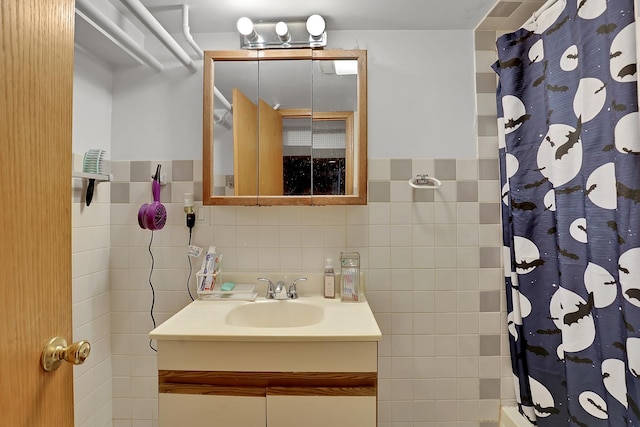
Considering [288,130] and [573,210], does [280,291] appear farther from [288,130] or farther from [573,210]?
[573,210]

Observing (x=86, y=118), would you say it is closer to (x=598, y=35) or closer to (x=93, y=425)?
(x=93, y=425)

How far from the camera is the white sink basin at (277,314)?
1.51 meters

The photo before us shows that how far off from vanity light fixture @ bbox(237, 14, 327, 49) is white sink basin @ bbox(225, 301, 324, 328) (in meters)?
1.18

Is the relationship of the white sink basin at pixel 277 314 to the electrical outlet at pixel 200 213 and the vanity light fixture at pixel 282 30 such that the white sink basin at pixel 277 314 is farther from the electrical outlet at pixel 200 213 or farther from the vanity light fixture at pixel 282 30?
the vanity light fixture at pixel 282 30

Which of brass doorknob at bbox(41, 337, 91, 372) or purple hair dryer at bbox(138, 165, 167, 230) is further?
purple hair dryer at bbox(138, 165, 167, 230)

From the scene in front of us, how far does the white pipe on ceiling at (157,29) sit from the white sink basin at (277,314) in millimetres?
1155

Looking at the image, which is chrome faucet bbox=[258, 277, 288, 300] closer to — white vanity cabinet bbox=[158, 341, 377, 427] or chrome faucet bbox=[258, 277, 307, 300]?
chrome faucet bbox=[258, 277, 307, 300]

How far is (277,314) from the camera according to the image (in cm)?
154

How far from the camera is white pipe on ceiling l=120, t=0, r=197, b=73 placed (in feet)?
4.00

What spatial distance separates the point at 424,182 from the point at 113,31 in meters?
1.42

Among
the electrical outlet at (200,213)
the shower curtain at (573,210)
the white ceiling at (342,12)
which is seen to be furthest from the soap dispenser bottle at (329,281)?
the white ceiling at (342,12)

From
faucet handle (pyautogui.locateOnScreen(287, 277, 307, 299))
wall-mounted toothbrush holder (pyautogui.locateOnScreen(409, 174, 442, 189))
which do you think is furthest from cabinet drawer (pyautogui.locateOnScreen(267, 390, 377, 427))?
wall-mounted toothbrush holder (pyautogui.locateOnScreen(409, 174, 442, 189))

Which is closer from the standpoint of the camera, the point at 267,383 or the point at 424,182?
the point at 267,383

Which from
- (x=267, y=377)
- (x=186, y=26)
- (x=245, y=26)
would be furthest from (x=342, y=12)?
(x=267, y=377)
